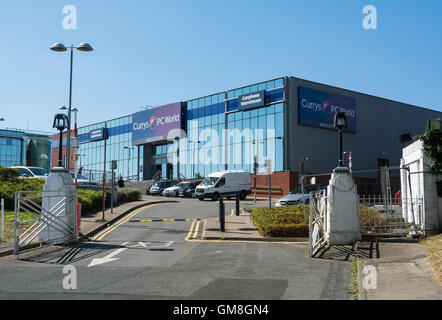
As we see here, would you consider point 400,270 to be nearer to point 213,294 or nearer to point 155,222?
point 213,294

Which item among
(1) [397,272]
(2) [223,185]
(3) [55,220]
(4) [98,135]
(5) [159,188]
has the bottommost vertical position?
(1) [397,272]

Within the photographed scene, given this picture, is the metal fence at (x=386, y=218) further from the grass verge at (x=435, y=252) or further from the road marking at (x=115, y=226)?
the road marking at (x=115, y=226)

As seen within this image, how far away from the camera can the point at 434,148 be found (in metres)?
12.2

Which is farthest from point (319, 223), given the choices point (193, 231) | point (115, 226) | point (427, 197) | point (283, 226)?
point (115, 226)

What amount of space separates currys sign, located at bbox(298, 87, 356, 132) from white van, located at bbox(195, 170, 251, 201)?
963cm

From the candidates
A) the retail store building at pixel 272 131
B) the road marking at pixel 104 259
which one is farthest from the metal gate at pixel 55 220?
the retail store building at pixel 272 131

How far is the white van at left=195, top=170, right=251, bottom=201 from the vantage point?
3312 cm

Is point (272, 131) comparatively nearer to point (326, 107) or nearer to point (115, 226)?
point (326, 107)

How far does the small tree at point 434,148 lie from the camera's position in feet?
40.0

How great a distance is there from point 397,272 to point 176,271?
4.30 meters

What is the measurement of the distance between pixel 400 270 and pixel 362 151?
4004 centimetres

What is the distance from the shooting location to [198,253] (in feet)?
37.7

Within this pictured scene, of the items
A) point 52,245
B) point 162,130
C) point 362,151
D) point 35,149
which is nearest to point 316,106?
point 362,151
